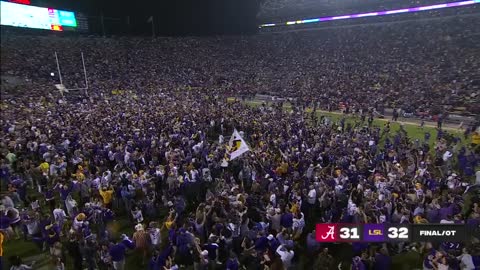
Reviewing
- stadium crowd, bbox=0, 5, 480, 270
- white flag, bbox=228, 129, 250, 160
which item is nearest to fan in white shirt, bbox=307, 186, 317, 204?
stadium crowd, bbox=0, 5, 480, 270

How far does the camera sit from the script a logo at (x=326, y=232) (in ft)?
30.6

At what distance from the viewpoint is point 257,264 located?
860 cm

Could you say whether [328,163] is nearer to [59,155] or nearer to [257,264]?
[257,264]

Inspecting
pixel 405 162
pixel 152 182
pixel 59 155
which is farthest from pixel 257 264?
pixel 59 155

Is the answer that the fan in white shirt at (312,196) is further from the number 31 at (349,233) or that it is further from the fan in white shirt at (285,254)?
the fan in white shirt at (285,254)

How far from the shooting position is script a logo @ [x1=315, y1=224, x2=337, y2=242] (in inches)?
368

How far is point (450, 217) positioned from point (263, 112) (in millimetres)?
18286

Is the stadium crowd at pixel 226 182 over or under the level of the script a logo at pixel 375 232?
under
